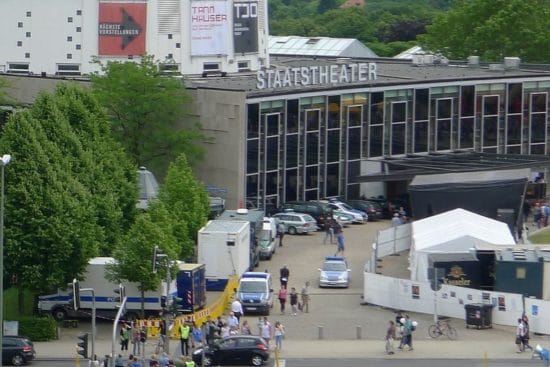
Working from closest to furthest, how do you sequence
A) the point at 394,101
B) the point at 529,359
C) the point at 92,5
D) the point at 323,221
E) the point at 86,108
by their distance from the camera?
the point at 529,359 → the point at 86,108 → the point at 323,221 → the point at 394,101 → the point at 92,5

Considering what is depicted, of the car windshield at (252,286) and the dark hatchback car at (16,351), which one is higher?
the car windshield at (252,286)

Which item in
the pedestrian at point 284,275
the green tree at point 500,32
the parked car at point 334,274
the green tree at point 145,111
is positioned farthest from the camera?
the green tree at point 500,32

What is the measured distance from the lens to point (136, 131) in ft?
318

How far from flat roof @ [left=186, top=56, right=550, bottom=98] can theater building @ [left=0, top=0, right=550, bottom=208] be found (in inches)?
4.0

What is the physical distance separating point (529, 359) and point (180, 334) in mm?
13121

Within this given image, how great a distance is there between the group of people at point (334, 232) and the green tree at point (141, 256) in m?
17.3

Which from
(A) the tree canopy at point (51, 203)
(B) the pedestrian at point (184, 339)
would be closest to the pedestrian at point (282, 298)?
(A) the tree canopy at point (51, 203)

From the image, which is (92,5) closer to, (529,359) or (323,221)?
(323,221)

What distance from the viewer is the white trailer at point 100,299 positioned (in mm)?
69688

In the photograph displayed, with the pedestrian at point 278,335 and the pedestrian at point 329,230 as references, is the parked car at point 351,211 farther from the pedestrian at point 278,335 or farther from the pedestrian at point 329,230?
the pedestrian at point 278,335

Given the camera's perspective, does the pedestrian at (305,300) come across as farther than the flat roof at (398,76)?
No

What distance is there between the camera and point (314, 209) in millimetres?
95250

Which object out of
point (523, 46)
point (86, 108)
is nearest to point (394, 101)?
point (86, 108)

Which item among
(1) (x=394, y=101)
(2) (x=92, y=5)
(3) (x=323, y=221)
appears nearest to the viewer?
(3) (x=323, y=221)
